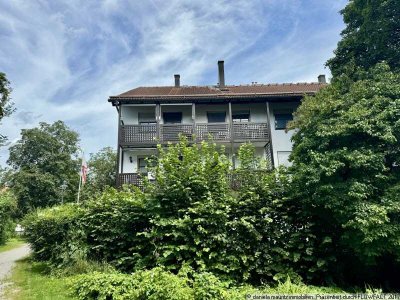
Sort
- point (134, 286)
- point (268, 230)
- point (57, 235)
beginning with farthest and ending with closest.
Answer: point (57, 235), point (268, 230), point (134, 286)

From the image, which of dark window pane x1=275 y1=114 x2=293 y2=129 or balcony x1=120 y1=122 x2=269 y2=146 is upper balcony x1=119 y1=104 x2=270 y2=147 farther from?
dark window pane x1=275 y1=114 x2=293 y2=129

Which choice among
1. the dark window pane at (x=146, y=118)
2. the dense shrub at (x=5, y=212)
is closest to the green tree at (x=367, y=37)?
the dark window pane at (x=146, y=118)

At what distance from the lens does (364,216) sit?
667 centimetres

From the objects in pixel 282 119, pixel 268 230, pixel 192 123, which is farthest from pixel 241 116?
pixel 268 230

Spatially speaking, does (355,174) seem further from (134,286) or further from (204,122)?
(204,122)

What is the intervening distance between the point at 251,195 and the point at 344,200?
2.46 meters

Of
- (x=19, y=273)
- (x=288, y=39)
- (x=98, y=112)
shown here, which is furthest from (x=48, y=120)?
(x=288, y=39)

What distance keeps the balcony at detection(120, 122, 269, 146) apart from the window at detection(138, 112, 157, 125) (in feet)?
4.84

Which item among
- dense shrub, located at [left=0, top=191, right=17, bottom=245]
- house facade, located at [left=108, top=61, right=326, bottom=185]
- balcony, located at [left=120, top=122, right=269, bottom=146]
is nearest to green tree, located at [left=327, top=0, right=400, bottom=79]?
house facade, located at [left=108, top=61, right=326, bottom=185]

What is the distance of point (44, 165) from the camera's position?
3559 cm

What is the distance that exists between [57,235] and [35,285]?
2015 millimetres

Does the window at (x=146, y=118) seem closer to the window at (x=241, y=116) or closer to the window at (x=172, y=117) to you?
the window at (x=172, y=117)

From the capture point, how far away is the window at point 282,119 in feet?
62.6

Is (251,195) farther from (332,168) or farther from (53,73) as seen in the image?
(53,73)
